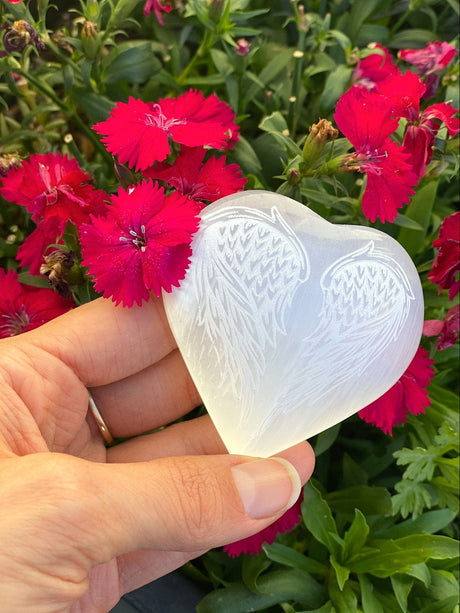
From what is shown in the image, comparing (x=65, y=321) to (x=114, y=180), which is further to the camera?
(x=114, y=180)

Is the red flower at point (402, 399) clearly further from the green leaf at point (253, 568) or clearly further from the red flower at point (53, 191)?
the red flower at point (53, 191)

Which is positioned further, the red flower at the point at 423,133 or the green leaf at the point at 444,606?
the green leaf at the point at 444,606

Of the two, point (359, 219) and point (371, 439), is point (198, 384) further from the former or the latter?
point (371, 439)

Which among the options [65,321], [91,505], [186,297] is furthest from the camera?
[65,321]

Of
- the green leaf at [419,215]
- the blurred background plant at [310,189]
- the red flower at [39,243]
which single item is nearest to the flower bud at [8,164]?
the blurred background plant at [310,189]

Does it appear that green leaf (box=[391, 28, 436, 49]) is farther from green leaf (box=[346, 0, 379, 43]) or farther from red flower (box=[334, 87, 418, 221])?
red flower (box=[334, 87, 418, 221])

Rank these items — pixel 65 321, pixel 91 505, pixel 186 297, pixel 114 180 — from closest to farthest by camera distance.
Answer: pixel 91 505
pixel 186 297
pixel 65 321
pixel 114 180

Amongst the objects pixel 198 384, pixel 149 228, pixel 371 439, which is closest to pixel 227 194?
pixel 149 228
